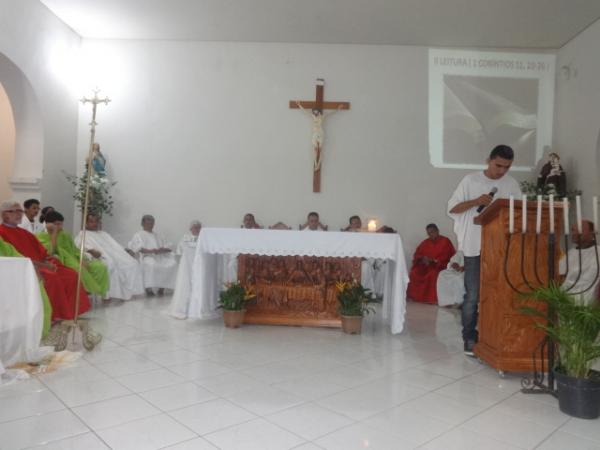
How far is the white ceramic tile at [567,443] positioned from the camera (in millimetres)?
2277

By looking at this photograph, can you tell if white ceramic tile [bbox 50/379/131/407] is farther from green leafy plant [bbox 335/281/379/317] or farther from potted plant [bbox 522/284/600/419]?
potted plant [bbox 522/284/600/419]

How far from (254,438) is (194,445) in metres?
0.28

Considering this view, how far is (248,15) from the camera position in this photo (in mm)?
7227

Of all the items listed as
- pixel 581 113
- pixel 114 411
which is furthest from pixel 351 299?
pixel 581 113

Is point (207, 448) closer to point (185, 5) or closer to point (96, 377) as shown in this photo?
point (96, 377)

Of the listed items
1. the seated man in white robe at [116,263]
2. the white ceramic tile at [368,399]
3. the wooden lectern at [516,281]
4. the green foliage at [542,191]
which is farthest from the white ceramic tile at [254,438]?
the green foliage at [542,191]

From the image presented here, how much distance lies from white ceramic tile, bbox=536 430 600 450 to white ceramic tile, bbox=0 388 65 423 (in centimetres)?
253

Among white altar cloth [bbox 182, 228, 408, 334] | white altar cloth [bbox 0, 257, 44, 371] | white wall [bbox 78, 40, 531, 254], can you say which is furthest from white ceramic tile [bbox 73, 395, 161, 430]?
white wall [bbox 78, 40, 531, 254]

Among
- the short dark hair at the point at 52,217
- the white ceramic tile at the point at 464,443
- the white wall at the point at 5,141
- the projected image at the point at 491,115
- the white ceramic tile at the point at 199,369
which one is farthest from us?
the white wall at the point at 5,141

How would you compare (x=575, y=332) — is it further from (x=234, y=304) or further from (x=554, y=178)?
(x=554, y=178)

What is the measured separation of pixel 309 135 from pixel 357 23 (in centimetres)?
192

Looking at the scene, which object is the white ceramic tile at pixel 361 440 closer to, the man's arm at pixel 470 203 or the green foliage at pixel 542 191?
the man's arm at pixel 470 203

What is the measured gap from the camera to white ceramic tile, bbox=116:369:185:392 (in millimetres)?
2966

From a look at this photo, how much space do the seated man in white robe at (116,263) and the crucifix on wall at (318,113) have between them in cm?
325
